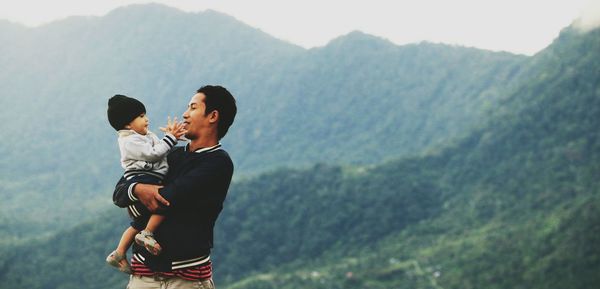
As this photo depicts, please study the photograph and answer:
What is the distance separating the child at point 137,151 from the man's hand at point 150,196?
64 mm

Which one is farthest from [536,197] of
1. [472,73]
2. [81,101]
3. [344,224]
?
[81,101]

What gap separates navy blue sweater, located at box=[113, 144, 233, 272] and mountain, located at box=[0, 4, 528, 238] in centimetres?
5245

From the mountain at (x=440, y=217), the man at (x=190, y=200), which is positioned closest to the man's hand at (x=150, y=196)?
the man at (x=190, y=200)

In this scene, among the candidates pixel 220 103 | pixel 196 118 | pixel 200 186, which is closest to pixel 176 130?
pixel 196 118

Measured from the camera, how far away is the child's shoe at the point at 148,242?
3.17 meters

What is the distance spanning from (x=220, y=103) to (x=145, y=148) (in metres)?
0.40

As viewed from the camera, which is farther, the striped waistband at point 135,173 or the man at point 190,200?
the striped waistband at point 135,173

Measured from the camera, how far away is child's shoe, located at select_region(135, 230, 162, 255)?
3.17 m

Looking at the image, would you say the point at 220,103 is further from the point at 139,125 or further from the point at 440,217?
the point at 440,217

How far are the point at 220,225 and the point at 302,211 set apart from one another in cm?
542

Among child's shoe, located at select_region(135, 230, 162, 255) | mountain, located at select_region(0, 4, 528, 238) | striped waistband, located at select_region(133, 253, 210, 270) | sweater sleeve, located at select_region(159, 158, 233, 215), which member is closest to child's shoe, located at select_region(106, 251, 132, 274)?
striped waistband, located at select_region(133, 253, 210, 270)

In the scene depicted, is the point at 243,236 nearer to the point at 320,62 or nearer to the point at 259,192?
the point at 259,192

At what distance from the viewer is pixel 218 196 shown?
3.33m

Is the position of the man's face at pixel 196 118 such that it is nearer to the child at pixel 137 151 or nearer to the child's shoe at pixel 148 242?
the child at pixel 137 151
